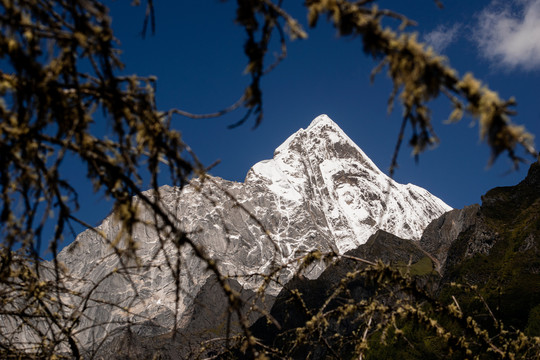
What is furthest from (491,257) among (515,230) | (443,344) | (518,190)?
(443,344)

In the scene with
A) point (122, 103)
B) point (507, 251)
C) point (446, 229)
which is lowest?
point (122, 103)

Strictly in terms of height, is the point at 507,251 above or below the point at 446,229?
below

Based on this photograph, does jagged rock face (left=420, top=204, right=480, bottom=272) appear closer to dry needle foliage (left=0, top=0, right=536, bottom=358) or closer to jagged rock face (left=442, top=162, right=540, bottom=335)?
jagged rock face (left=442, top=162, right=540, bottom=335)

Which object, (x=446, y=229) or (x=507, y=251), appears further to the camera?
(x=446, y=229)

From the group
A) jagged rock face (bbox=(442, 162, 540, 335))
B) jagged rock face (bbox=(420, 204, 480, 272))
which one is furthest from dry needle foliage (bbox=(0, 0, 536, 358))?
jagged rock face (bbox=(420, 204, 480, 272))

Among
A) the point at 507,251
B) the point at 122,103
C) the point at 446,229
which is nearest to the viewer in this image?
the point at 122,103

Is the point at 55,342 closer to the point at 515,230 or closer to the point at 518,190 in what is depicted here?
the point at 515,230

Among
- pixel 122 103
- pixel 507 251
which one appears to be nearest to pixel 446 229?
pixel 507 251

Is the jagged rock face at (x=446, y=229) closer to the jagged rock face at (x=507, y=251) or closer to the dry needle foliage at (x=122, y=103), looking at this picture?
the jagged rock face at (x=507, y=251)

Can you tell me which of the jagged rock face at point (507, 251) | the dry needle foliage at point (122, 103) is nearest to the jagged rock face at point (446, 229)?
the jagged rock face at point (507, 251)

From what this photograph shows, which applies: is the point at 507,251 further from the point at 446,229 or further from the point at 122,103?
the point at 446,229

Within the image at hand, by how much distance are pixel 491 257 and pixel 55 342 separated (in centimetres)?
8594

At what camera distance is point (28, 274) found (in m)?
3.71

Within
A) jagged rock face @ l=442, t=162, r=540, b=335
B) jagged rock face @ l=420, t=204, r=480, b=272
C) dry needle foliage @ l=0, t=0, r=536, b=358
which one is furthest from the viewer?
jagged rock face @ l=420, t=204, r=480, b=272
